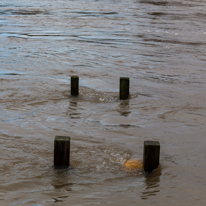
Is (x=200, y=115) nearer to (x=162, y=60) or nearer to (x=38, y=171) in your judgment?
(x=38, y=171)

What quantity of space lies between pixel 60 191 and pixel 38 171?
0.75 meters

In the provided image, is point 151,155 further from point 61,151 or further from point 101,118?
point 101,118

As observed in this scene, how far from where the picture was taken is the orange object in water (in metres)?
6.55

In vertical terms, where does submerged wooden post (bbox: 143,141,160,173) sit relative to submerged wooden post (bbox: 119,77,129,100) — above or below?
below

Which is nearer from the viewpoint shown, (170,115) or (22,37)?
(170,115)

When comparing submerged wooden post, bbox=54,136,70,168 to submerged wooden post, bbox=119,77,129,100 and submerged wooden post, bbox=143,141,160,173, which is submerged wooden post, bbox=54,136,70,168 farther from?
submerged wooden post, bbox=119,77,129,100

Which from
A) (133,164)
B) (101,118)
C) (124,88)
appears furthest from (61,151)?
(124,88)

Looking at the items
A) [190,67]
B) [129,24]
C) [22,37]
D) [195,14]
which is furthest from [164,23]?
[190,67]

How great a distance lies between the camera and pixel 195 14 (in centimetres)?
3288

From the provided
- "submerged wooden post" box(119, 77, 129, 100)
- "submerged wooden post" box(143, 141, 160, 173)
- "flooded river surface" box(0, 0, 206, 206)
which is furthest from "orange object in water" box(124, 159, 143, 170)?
"submerged wooden post" box(119, 77, 129, 100)

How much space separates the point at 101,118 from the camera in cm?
902

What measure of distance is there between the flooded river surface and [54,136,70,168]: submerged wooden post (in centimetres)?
14

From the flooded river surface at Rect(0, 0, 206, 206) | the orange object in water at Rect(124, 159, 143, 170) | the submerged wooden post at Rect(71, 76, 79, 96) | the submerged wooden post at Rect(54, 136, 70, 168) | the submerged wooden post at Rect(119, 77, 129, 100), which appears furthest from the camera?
the submerged wooden post at Rect(71, 76, 79, 96)

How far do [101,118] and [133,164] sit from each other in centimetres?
249
